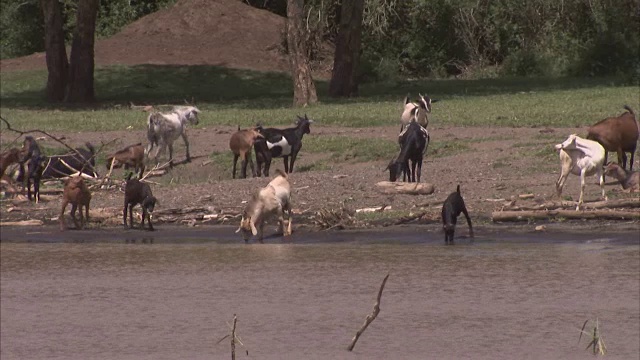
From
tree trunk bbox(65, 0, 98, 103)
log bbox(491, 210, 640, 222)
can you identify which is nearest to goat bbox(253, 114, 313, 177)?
log bbox(491, 210, 640, 222)

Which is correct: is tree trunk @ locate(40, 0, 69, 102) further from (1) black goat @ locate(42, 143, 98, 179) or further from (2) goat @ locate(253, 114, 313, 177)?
(2) goat @ locate(253, 114, 313, 177)

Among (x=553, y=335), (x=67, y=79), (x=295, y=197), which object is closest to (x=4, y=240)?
(x=295, y=197)

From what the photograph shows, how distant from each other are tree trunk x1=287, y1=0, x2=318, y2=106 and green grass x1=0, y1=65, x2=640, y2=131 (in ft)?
1.53

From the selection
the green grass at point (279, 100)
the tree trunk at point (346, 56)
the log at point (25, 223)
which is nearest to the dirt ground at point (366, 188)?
the log at point (25, 223)

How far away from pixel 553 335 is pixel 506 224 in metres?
5.32

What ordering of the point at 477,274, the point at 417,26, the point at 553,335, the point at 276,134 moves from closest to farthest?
the point at 553,335, the point at 477,274, the point at 276,134, the point at 417,26

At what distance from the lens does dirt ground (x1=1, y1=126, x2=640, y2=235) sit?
19172 mm

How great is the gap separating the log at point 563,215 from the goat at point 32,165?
646cm

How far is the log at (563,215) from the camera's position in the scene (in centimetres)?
1778

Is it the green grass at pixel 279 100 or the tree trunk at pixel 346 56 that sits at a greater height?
the tree trunk at pixel 346 56

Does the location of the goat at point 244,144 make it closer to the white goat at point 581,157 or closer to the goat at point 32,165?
the goat at point 32,165

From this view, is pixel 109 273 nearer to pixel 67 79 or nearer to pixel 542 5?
pixel 67 79

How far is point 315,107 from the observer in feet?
108

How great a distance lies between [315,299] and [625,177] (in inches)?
221
